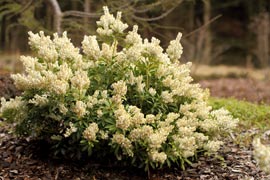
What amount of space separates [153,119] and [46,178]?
0.94 m

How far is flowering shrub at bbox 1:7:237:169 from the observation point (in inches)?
141

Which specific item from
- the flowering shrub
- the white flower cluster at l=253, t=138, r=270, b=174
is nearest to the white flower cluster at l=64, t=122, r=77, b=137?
the flowering shrub

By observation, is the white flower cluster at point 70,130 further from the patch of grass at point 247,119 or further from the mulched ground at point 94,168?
the patch of grass at point 247,119

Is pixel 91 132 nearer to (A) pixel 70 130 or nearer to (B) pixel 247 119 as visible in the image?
(A) pixel 70 130

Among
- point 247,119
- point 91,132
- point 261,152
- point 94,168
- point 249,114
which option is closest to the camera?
point 261,152

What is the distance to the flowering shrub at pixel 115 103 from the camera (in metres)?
3.58

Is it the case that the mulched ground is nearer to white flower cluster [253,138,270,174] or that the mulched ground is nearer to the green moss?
the green moss

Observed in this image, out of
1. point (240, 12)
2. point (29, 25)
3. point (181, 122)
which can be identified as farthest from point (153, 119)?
point (240, 12)

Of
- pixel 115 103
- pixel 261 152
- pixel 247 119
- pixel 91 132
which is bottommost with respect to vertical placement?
pixel 261 152

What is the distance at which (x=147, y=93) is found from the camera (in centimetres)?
388

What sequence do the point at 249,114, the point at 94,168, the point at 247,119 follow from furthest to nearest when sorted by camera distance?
the point at 249,114 < the point at 247,119 < the point at 94,168

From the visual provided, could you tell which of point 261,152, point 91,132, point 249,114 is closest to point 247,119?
point 249,114

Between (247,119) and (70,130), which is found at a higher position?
(247,119)

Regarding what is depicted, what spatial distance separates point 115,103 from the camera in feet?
12.0
